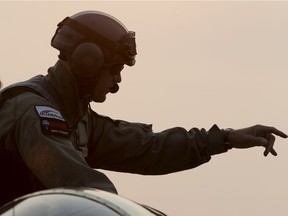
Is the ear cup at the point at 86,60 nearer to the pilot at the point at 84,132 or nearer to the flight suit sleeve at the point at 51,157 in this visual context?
the pilot at the point at 84,132

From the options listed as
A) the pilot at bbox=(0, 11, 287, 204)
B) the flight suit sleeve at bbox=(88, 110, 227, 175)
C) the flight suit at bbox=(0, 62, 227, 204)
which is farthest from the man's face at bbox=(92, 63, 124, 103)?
the flight suit sleeve at bbox=(88, 110, 227, 175)

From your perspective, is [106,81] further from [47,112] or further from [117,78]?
[47,112]

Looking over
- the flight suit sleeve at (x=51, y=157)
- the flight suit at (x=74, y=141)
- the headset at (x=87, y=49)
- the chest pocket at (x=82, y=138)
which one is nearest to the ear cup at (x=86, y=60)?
the headset at (x=87, y=49)

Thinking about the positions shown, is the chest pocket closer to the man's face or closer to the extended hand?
the man's face

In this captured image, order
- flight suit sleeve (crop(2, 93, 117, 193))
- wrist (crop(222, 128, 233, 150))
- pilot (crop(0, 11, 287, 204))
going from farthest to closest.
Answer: wrist (crop(222, 128, 233, 150)), pilot (crop(0, 11, 287, 204)), flight suit sleeve (crop(2, 93, 117, 193))

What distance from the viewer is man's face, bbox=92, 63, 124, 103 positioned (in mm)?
8562

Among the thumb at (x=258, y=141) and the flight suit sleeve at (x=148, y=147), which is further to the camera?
the flight suit sleeve at (x=148, y=147)

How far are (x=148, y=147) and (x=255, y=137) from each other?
40.0 inches

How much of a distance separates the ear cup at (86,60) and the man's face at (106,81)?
0.20 metres

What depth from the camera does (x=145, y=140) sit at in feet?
31.1

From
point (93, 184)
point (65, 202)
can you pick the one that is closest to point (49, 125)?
point (93, 184)

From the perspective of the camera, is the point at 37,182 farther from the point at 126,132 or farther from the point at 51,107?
the point at 126,132

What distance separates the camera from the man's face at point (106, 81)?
28.1 ft

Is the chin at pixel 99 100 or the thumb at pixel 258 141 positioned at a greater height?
the chin at pixel 99 100
